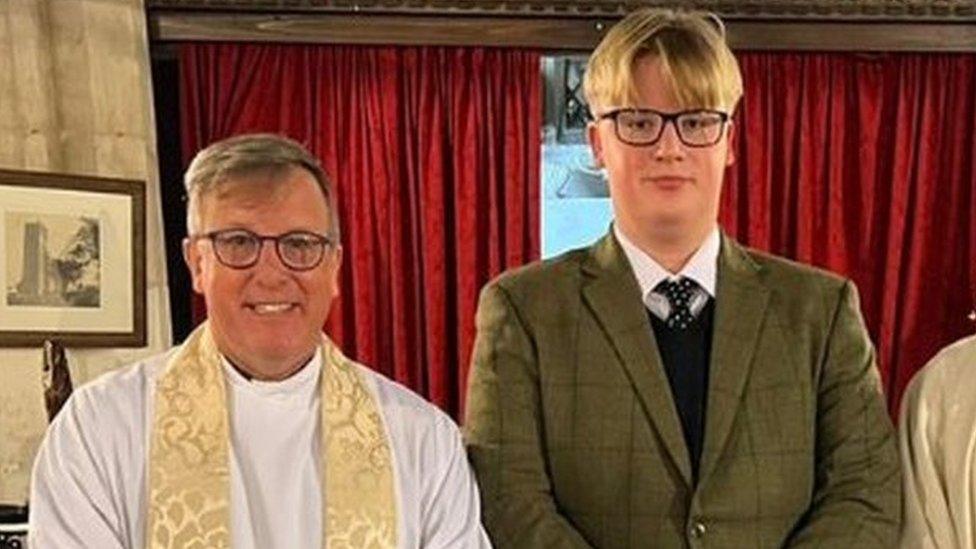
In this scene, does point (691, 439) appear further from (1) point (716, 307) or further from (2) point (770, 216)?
(2) point (770, 216)

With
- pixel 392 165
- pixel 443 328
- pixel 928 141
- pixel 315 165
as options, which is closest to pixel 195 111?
pixel 392 165

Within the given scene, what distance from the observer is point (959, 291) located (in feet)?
16.2

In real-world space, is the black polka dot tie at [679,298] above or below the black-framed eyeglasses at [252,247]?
below

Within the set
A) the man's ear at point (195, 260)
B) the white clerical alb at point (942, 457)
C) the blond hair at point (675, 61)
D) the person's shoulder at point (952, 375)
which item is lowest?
the white clerical alb at point (942, 457)

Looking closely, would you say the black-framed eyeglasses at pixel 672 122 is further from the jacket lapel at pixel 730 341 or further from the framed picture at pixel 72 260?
the framed picture at pixel 72 260

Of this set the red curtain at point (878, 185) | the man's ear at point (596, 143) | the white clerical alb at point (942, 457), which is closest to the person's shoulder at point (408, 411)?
the man's ear at point (596, 143)

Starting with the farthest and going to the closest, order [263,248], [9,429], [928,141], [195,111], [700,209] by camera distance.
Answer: [928,141]
[195,111]
[9,429]
[700,209]
[263,248]

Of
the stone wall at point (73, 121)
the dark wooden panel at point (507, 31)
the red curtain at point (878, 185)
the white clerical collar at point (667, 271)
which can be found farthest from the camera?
the red curtain at point (878, 185)

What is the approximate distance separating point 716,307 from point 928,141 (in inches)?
114

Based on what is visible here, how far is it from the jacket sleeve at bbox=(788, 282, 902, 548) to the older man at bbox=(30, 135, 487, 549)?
501 mm

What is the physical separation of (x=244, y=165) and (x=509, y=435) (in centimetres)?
54

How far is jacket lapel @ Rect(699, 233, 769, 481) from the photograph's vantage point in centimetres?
221

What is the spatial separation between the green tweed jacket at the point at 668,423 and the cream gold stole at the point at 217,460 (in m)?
0.15

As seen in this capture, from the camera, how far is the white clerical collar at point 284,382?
2166mm
